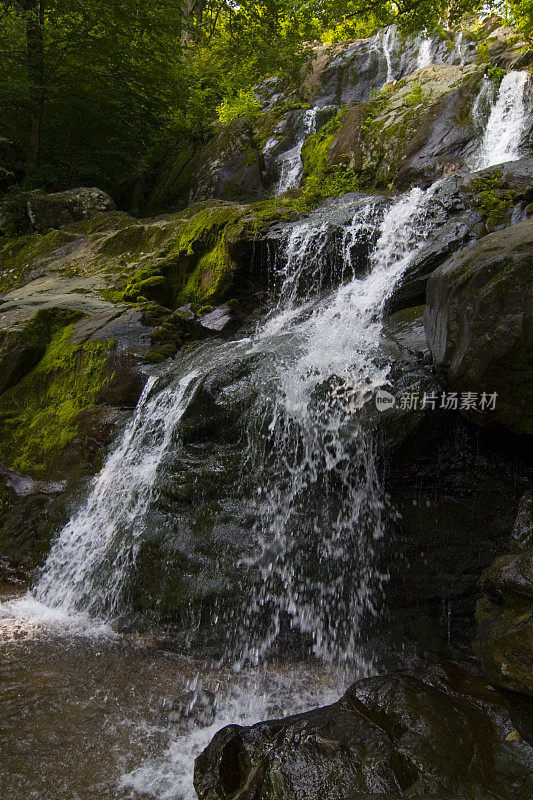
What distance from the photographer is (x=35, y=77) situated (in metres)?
13.4

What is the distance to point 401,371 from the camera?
185 inches

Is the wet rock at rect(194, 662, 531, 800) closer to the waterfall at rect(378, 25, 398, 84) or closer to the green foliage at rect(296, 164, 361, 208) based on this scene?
the green foliage at rect(296, 164, 361, 208)

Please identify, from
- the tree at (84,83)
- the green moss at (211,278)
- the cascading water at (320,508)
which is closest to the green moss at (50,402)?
the green moss at (211,278)

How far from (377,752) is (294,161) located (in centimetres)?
1356

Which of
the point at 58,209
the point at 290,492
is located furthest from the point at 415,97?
the point at 290,492

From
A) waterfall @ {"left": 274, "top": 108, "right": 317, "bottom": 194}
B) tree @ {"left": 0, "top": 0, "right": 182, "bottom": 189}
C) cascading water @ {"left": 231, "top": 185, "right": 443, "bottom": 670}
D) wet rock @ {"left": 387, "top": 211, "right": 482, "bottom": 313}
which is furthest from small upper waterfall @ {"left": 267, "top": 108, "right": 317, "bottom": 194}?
cascading water @ {"left": 231, "top": 185, "right": 443, "bottom": 670}

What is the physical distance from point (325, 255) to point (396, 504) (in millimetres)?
4473

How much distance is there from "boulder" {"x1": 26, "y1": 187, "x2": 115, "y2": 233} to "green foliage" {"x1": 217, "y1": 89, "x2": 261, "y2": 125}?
5206 millimetres

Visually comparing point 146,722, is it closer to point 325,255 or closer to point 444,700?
point 444,700

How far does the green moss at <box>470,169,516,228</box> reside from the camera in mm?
6898

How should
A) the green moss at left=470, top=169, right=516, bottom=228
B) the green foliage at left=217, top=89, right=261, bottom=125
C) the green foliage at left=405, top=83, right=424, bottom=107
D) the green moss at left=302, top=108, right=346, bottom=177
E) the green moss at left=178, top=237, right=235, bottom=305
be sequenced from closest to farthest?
the green moss at left=470, top=169, right=516, bottom=228, the green moss at left=178, top=237, right=235, bottom=305, the green foliage at left=405, top=83, right=424, bottom=107, the green moss at left=302, top=108, right=346, bottom=177, the green foliage at left=217, top=89, right=261, bottom=125

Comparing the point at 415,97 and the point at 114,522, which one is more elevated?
the point at 415,97

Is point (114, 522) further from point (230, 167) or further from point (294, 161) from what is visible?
point (230, 167)

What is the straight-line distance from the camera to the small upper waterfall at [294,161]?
42.2 feet
